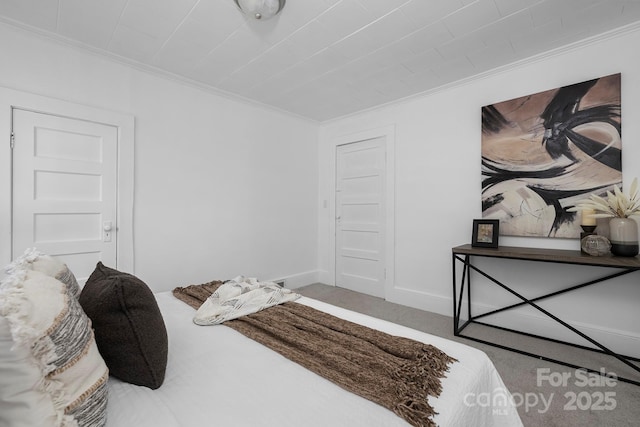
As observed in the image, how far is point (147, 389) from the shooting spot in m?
0.98

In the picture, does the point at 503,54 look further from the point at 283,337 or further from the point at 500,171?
the point at 283,337

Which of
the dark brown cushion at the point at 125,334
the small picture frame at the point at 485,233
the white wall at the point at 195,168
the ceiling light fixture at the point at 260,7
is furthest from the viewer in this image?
the small picture frame at the point at 485,233

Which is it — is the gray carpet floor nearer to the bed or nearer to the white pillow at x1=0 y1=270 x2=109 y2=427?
the bed

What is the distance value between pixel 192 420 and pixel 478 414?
102cm

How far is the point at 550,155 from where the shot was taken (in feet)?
8.18

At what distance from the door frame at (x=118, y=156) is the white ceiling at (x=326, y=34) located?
525mm

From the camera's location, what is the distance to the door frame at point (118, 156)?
2.04 metres

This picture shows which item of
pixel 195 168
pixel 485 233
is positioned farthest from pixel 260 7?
pixel 485 233

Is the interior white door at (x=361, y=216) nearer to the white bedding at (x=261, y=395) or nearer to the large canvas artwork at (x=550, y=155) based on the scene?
the large canvas artwork at (x=550, y=155)

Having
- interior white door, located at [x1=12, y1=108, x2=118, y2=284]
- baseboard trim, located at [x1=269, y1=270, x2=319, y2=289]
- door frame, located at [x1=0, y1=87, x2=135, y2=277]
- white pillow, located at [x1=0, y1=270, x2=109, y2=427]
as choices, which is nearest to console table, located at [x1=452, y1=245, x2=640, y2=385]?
baseboard trim, located at [x1=269, y1=270, x2=319, y2=289]

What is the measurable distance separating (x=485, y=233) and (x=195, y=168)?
3.05 m

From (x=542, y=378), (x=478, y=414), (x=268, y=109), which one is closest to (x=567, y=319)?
(x=542, y=378)

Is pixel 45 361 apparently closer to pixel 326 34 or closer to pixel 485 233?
pixel 326 34

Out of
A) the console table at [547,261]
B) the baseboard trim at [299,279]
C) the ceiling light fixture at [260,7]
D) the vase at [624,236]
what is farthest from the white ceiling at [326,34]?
the baseboard trim at [299,279]
